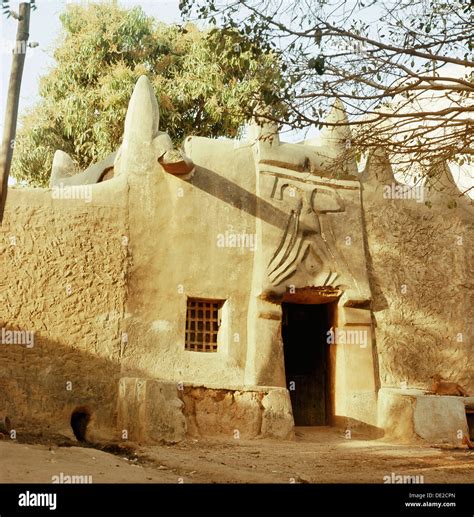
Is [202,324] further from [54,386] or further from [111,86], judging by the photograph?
[111,86]

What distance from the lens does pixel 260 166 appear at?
13320mm

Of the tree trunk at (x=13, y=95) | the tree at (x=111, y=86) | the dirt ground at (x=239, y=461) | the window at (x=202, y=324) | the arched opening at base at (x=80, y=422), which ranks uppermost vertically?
the tree at (x=111, y=86)

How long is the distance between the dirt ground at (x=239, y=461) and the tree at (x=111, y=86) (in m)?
10.6

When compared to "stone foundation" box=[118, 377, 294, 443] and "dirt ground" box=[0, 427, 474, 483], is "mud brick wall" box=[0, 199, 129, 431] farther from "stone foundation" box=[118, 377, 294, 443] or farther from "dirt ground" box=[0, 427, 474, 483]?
"dirt ground" box=[0, 427, 474, 483]

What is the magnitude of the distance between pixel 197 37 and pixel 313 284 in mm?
10666

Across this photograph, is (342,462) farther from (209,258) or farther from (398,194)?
(398,194)

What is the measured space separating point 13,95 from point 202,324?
5.46 meters

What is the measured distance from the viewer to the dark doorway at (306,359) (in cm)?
1511

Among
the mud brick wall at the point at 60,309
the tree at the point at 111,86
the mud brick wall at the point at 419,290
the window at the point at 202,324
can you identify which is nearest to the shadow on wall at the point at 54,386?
the mud brick wall at the point at 60,309

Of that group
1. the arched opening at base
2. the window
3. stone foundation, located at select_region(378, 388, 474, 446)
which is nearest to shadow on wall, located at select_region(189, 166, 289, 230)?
the window

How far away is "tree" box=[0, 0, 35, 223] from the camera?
8508 mm

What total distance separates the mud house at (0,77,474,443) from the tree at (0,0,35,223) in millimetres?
3402

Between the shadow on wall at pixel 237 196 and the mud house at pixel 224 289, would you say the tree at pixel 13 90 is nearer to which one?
the mud house at pixel 224 289

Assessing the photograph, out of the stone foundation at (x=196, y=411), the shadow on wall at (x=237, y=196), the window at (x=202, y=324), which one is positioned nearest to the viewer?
the stone foundation at (x=196, y=411)
